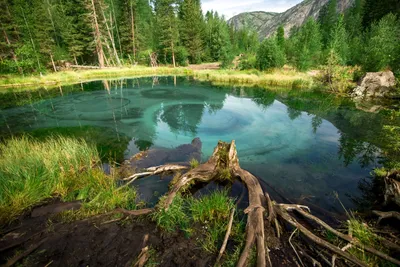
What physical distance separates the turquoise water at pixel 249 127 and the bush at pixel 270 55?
1029cm

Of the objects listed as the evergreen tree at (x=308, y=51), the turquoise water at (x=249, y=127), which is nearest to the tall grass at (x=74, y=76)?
the turquoise water at (x=249, y=127)

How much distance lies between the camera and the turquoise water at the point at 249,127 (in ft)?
17.9

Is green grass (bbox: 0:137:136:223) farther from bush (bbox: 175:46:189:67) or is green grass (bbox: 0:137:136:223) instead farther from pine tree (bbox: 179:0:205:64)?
pine tree (bbox: 179:0:205:64)

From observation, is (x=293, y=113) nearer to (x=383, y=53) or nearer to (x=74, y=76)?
(x=383, y=53)

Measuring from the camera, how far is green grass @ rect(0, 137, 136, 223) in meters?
3.28

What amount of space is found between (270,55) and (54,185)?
2724cm

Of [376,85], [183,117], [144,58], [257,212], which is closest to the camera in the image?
[257,212]

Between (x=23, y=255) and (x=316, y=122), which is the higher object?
(x=23, y=255)

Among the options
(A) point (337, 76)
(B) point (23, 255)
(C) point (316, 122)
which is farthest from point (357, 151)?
(A) point (337, 76)

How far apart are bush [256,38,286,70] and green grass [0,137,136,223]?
26352mm

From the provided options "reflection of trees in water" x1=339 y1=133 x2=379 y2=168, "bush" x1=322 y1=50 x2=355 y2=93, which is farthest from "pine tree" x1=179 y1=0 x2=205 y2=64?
"reflection of trees in water" x1=339 y1=133 x2=379 y2=168

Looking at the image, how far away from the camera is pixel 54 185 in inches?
150

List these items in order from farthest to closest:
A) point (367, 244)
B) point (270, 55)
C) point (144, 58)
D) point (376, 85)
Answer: point (144, 58), point (270, 55), point (376, 85), point (367, 244)

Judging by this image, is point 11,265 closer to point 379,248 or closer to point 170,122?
point 379,248
